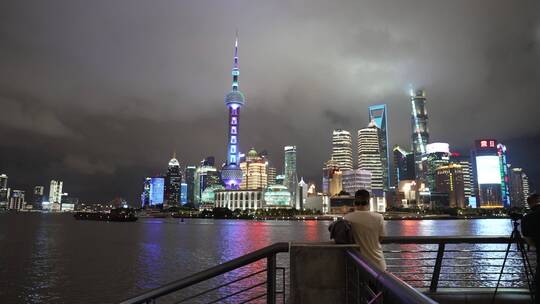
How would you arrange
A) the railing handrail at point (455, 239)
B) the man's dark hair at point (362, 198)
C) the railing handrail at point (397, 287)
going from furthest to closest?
the railing handrail at point (455, 239), the man's dark hair at point (362, 198), the railing handrail at point (397, 287)

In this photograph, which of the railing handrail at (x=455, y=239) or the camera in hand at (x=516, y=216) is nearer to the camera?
the railing handrail at (x=455, y=239)

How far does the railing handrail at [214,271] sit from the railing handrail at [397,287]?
1.47 meters

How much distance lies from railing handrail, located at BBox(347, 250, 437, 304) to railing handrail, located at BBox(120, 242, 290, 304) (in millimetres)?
1470

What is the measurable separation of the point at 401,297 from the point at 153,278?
32.4m

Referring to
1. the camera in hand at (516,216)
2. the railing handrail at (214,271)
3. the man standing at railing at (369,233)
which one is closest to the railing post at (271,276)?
the railing handrail at (214,271)

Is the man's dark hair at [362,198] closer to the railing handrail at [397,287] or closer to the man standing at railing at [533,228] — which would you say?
the railing handrail at [397,287]

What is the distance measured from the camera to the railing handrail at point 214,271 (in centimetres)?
473

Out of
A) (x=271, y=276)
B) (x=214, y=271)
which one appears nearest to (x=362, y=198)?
(x=271, y=276)

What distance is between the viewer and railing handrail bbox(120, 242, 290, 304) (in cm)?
473

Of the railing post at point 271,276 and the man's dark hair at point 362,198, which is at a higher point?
the man's dark hair at point 362,198

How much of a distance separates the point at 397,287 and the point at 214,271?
261 centimetres

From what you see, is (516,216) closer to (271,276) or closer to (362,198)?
(362,198)

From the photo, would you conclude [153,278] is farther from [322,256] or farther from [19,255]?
[322,256]

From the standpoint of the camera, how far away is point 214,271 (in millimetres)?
4762
